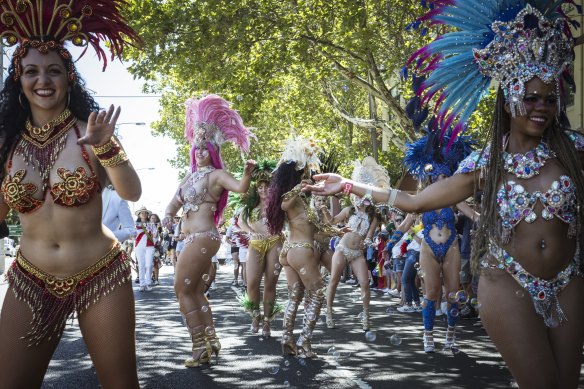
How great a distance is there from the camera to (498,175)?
4.56m

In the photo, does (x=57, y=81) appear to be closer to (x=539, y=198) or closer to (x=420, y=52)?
(x=420, y=52)

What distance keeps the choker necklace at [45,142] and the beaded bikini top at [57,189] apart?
1.9 inches

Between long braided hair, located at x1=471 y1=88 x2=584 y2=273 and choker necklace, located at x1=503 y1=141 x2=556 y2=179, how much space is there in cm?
4

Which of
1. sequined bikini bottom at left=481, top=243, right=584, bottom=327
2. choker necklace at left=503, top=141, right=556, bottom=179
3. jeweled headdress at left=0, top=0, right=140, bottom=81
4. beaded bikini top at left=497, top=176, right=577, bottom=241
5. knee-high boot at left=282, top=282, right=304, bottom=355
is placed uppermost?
jeweled headdress at left=0, top=0, right=140, bottom=81

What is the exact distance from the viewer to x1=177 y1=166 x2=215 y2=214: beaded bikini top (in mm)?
8914

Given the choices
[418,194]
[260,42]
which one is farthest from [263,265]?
[260,42]

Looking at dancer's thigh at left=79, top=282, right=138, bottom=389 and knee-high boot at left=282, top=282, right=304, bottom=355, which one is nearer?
dancer's thigh at left=79, top=282, right=138, bottom=389

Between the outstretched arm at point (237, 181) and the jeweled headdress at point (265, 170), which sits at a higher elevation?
the jeweled headdress at point (265, 170)

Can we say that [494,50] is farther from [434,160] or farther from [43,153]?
[434,160]

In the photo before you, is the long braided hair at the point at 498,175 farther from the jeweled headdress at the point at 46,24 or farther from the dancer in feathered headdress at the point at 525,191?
the jeweled headdress at the point at 46,24

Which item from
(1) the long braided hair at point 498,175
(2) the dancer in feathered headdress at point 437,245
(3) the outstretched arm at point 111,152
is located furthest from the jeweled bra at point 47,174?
(2) the dancer in feathered headdress at point 437,245

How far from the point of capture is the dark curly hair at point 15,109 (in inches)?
179

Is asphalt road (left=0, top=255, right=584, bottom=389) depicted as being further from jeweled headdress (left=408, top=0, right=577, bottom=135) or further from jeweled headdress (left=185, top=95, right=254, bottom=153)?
jeweled headdress (left=408, top=0, right=577, bottom=135)

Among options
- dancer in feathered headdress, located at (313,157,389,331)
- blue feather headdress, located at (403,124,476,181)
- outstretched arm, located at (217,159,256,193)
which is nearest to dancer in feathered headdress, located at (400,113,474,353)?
blue feather headdress, located at (403,124,476,181)
